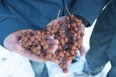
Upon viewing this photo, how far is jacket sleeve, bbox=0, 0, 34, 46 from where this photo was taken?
892 mm

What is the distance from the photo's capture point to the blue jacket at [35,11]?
909 millimetres

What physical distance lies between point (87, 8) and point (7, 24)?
15.5 inches

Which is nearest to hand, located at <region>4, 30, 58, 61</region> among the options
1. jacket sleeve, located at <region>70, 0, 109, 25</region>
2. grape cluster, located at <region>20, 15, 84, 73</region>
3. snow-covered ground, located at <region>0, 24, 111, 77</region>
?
grape cluster, located at <region>20, 15, 84, 73</region>

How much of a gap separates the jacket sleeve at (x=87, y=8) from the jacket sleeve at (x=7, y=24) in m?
0.28

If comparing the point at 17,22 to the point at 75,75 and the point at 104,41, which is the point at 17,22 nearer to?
the point at 104,41

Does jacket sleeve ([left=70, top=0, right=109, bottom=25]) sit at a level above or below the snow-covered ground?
above

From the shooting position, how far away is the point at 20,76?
62.4 inches

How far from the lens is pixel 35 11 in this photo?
99 cm

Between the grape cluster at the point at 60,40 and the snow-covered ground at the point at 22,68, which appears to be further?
the snow-covered ground at the point at 22,68

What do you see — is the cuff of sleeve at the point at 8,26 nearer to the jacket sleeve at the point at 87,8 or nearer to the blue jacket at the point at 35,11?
the blue jacket at the point at 35,11

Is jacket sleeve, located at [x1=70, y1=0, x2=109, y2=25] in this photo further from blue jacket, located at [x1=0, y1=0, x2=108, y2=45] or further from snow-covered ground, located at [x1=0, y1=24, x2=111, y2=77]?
snow-covered ground, located at [x1=0, y1=24, x2=111, y2=77]

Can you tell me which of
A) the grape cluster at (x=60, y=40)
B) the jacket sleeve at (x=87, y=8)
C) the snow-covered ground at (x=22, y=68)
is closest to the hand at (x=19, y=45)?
the grape cluster at (x=60, y=40)

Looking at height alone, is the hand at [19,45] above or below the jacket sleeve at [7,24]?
below

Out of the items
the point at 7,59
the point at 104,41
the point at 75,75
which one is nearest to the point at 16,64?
the point at 7,59
